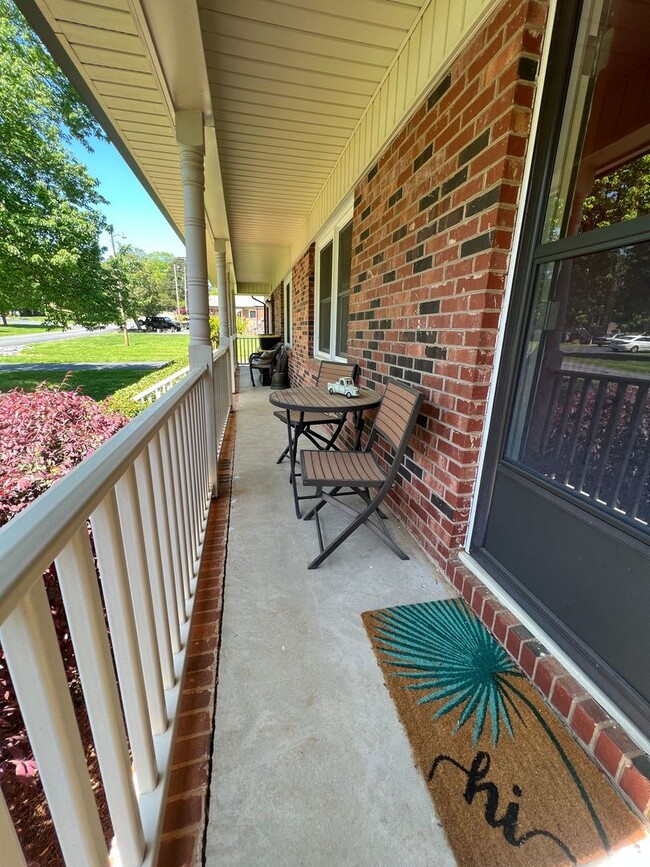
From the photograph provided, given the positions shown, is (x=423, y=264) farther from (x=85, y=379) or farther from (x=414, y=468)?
(x=85, y=379)

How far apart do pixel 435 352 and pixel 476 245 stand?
1.63 feet

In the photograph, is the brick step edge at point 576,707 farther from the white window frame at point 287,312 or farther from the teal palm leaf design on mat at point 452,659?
the white window frame at point 287,312

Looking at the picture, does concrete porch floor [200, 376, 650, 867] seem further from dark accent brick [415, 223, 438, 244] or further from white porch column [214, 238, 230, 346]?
white porch column [214, 238, 230, 346]

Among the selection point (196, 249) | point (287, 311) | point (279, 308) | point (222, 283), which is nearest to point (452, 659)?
point (196, 249)

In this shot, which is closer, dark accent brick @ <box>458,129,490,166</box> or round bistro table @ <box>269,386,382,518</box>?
dark accent brick @ <box>458,129,490,166</box>

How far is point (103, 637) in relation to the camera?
0.69m

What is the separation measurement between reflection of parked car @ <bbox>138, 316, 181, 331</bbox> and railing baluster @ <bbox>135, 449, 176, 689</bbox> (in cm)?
3844

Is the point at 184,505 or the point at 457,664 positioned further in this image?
the point at 184,505

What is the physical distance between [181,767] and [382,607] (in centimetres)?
90

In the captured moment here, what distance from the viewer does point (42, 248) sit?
989 cm

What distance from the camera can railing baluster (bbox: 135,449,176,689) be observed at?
103 centimetres

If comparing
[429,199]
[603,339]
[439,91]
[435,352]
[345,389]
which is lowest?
[345,389]

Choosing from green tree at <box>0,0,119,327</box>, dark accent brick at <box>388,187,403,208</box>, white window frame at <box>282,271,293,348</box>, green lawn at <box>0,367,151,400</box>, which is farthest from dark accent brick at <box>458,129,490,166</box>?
green tree at <box>0,0,119,327</box>

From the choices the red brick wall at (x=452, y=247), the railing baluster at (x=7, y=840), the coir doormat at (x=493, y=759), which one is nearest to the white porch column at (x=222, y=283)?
the red brick wall at (x=452, y=247)
